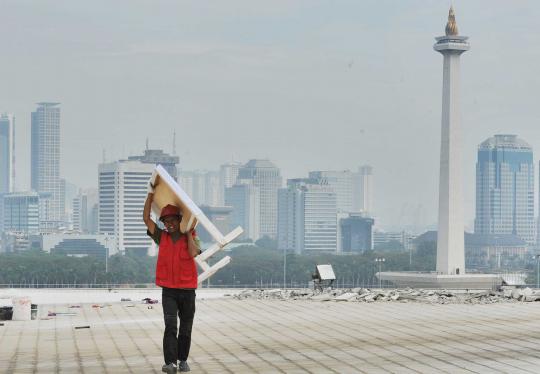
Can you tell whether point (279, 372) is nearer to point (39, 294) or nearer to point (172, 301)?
point (172, 301)

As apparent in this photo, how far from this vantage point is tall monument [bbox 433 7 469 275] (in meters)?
122

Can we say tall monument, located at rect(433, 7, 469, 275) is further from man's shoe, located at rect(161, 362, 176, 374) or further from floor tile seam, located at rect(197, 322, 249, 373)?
man's shoe, located at rect(161, 362, 176, 374)

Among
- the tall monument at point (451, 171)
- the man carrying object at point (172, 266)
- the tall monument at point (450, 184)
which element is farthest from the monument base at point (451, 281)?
the man carrying object at point (172, 266)

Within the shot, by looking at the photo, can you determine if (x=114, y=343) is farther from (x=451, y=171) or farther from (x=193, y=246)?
(x=451, y=171)

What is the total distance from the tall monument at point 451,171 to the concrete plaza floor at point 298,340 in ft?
315

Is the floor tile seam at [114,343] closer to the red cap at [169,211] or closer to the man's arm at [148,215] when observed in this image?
the man's arm at [148,215]

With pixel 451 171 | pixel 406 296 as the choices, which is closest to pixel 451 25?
pixel 451 171

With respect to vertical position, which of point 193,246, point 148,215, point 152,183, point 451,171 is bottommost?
point 193,246

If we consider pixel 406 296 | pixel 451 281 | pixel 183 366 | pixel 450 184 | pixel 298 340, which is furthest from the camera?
pixel 450 184

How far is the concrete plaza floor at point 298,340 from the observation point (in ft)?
50.5

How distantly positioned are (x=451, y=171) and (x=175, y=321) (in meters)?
110

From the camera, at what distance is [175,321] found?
1441 cm

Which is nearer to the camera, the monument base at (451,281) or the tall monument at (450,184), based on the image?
the monument base at (451,281)

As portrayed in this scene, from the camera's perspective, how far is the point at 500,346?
17.5 metres
